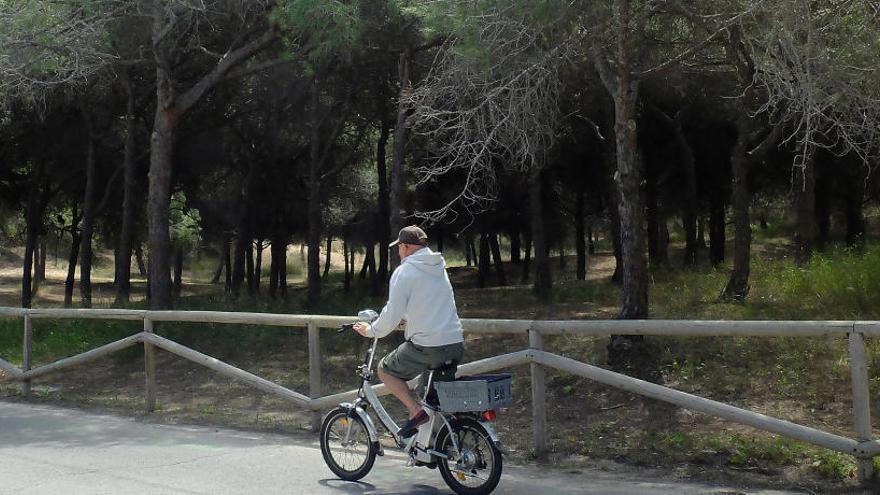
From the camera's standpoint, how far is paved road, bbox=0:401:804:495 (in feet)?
23.2

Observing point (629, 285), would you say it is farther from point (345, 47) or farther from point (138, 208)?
point (138, 208)

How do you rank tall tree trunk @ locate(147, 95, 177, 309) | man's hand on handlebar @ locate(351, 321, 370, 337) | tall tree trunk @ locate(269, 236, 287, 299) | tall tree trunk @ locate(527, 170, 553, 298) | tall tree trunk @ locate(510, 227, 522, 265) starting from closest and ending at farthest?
1. man's hand on handlebar @ locate(351, 321, 370, 337)
2. tall tree trunk @ locate(147, 95, 177, 309)
3. tall tree trunk @ locate(527, 170, 553, 298)
4. tall tree trunk @ locate(269, 236, 287, 299)
5. tall tree trunk @ locate(510, 227, 522, 265)

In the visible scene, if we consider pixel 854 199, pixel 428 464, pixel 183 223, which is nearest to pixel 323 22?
pixel 428 464

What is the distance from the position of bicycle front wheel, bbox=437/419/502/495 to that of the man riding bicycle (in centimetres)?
31

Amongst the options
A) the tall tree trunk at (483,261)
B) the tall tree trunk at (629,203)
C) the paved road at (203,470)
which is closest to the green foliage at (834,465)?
the paved road at (203,470)

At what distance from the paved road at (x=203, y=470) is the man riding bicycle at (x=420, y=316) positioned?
92 cm

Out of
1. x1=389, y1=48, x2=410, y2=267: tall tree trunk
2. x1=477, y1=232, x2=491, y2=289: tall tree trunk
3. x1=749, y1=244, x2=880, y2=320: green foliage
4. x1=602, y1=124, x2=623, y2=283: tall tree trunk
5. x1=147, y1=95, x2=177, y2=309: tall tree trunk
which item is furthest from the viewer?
x1=477, y1=232, x2=491, y2=289: tall tree trunk

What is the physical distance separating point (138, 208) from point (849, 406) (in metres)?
24.4

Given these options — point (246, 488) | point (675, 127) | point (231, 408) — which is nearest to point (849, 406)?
point (246, 488)

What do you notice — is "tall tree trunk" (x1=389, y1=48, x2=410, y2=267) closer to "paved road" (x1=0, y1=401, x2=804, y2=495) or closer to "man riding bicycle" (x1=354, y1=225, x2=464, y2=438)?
"paved road" (x1=0, y1=401, x2=804, y2=495)

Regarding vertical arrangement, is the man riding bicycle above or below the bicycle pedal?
above

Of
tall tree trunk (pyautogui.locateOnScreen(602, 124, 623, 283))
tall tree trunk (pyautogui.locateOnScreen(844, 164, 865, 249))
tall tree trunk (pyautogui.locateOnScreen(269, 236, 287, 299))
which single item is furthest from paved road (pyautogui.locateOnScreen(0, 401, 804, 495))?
tall tree trunk (pyautogui.locateOnScreen(269, 236, 287, 299))

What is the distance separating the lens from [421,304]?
6727 mm

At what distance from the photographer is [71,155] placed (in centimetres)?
2697
